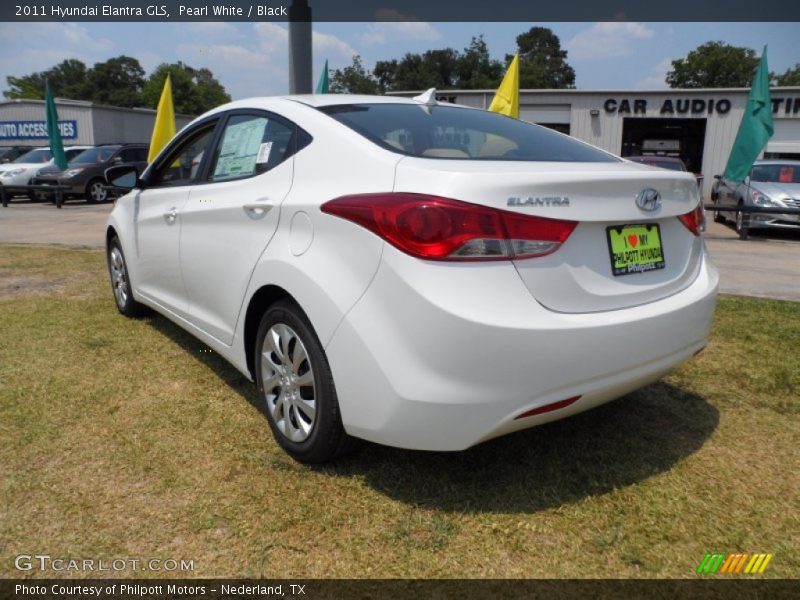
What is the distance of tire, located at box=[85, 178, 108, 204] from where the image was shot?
53.9 ft

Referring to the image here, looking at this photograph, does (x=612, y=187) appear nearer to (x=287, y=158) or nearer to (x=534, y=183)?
(x=534, y=183)

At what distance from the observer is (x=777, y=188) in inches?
427

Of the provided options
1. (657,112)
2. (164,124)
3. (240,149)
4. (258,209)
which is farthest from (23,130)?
(258,209)

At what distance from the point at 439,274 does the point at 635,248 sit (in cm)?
85

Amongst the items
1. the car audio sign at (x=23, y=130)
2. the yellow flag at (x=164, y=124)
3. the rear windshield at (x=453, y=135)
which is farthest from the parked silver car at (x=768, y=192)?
the car audio sign at (x=23, y=130)

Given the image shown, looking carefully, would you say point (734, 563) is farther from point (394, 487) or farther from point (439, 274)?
point (439, 274)

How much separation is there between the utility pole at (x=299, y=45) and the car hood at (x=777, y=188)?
8.22 meters

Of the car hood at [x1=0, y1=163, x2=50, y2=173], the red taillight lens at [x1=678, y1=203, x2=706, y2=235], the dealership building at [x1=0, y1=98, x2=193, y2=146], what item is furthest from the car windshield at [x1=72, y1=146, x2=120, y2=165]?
the red taillight lens at [x1=678, y1=203, x2=706, y2=235]

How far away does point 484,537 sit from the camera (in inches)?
86.8

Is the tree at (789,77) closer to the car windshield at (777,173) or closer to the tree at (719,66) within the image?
A: the tree at (719,66)

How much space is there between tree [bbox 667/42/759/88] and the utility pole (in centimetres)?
Result: 8233

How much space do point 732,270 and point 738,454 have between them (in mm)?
5165

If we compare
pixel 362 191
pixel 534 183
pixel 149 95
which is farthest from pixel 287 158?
pixel 149 95
